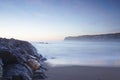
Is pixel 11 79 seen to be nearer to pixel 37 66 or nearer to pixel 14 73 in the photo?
pixel 14 73

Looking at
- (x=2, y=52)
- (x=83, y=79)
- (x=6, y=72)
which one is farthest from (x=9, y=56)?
(x=83, y=79)

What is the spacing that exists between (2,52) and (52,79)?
8.44 ft

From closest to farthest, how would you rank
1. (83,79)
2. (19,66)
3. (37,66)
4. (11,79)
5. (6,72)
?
(11,79)
(6,72)
(19,66)
(83,79)
(37,66)

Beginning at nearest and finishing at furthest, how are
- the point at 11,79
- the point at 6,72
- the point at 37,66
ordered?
the point at 11,79, the point at 6,72, the point at 37,66

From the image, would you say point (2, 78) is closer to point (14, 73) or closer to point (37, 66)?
point (14, 73)

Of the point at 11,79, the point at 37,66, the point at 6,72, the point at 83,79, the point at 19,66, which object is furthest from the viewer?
the point at 37,66

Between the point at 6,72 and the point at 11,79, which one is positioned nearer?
the point at 11,79

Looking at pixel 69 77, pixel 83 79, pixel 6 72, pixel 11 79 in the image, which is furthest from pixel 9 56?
pixel 83 79

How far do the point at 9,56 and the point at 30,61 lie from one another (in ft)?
6.94

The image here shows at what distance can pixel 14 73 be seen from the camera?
714 centimetres

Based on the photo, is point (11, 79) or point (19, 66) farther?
point (19, 66)

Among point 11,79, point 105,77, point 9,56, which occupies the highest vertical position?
point 9,56

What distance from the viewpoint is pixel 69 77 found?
351 inches

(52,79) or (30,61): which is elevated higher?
(30,61)
